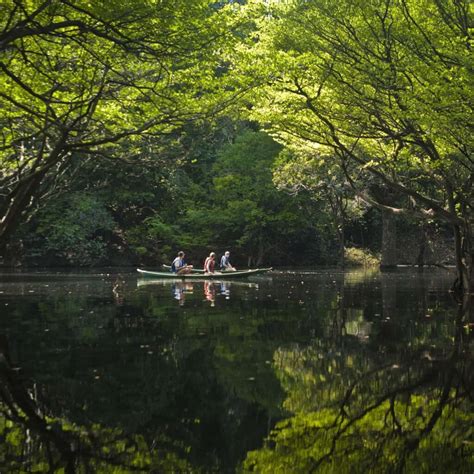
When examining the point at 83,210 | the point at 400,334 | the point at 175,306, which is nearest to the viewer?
the point at 400,334

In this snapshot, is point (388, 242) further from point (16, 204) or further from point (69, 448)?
point (69, 448)

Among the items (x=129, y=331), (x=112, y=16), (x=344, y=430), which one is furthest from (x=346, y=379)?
(x=112, y=16)

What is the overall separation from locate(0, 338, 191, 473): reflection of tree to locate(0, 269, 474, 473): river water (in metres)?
0.02

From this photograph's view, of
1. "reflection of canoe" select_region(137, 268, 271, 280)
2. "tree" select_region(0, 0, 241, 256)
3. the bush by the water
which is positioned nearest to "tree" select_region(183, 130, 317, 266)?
the bush by the water

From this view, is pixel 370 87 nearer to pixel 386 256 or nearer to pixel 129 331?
pixel 129 331

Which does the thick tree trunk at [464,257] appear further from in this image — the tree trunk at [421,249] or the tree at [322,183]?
the tree trunk at [421,249]

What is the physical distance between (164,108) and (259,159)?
3299 centimetres

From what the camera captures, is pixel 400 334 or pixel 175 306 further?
pixel 175 306

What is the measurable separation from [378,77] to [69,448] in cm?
1436

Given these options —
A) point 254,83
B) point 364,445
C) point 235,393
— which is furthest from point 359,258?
point 364,445

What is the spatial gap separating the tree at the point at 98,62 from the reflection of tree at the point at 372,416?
585cm

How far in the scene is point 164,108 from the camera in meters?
18.4

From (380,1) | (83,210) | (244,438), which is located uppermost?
(380,1)

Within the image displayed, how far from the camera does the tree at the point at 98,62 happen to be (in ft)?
37.0
